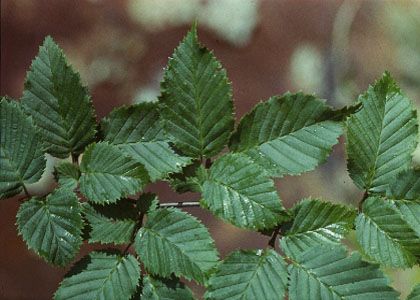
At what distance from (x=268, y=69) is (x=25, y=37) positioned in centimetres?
31

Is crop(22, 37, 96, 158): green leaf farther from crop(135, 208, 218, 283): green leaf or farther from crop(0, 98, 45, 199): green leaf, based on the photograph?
crop(135, 208, 218, 283): green leaf

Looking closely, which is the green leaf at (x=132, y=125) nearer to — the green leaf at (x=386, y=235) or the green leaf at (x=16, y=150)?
the green leaf at (x=16, y=150)

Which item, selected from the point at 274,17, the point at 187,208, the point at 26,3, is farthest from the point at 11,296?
the point at 274,17

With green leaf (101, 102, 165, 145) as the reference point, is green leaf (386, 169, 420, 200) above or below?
below

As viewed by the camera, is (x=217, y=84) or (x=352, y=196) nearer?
(x=217, y=84)

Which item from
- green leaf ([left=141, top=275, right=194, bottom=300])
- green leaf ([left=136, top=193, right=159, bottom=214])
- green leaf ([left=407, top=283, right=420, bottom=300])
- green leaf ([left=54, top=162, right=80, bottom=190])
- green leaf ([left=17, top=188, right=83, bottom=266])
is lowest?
green leaf ([left=141, top=275, right=194, bottom=300])

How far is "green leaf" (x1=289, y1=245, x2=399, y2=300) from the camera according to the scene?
2.36ft

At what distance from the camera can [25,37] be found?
0.87m

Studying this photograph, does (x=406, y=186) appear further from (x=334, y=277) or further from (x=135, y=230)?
(x=135, y=230)

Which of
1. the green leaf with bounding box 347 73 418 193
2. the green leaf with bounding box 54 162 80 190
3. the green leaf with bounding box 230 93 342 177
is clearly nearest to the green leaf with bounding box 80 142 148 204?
the green leaf with bounding box 54 162 80 190

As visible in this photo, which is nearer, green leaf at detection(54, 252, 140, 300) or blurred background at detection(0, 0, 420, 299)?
green leaf at detection(54, 252, 140, 300)

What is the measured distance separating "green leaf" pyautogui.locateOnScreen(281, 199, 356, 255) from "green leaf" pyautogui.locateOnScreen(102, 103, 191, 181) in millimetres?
139

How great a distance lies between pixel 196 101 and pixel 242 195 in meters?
0.11

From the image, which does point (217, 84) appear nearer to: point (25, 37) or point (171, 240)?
point (171, 240)
